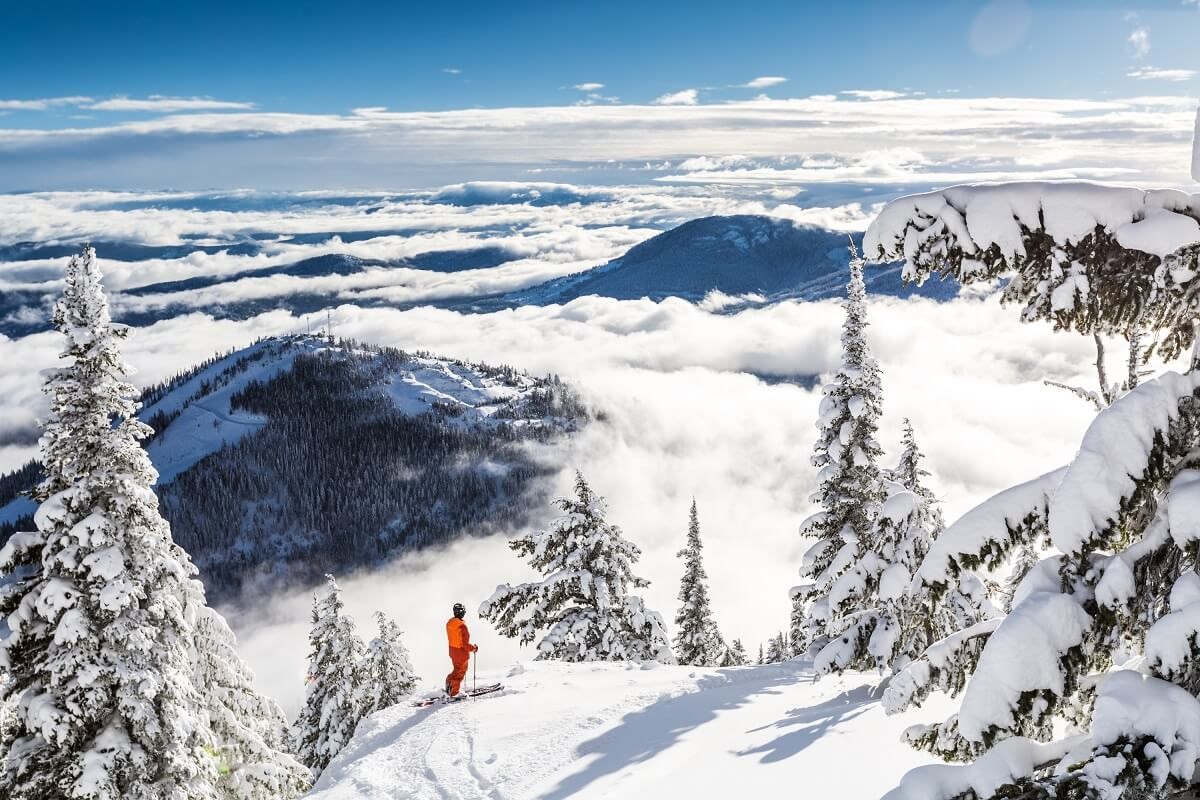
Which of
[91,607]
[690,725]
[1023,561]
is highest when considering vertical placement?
[91,607]

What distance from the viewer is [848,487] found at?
2375 cm

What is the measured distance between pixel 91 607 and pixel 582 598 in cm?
1697

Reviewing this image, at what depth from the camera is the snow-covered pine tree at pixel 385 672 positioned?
122 ft

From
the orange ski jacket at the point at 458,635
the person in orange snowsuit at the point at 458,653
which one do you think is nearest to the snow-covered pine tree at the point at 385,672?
the orange ski jacket at the point at 458,635

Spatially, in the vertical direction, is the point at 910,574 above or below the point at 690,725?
above

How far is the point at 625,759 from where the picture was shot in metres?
12.5

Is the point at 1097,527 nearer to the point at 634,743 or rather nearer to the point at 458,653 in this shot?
the point at 634,743

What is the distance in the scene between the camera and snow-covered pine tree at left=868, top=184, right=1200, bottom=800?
328 cm

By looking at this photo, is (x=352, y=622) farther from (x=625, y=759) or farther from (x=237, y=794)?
(x=625, y=759)

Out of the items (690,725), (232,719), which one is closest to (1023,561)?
(690,725)

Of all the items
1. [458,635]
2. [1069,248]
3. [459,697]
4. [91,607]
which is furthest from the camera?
[458,635]

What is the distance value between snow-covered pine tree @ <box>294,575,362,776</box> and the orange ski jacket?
1908 cm

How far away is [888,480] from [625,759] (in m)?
14.1

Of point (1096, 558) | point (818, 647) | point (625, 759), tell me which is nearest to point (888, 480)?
point (818, 647)
